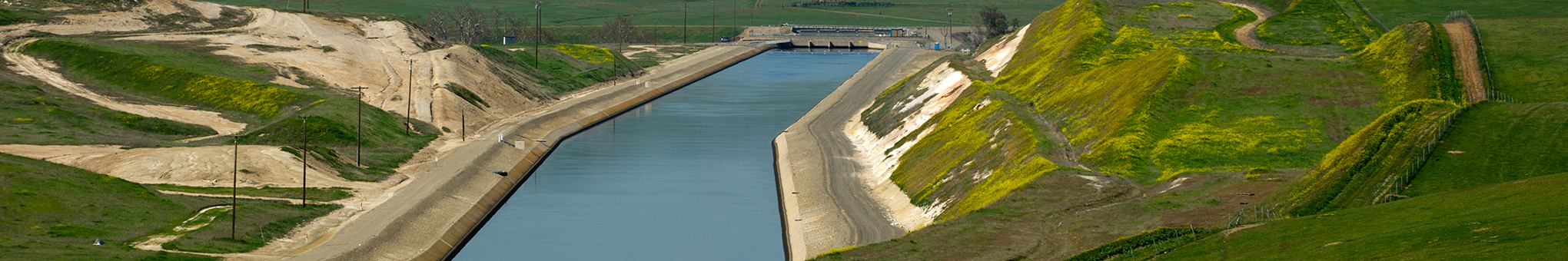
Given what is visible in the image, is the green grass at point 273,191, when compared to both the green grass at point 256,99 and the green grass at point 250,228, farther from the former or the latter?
the green grass at point 256,99

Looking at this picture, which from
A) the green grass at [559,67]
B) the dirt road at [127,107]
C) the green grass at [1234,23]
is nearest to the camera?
the dirt road at [127,107]

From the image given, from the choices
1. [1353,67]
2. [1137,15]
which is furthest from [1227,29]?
[1353,67]

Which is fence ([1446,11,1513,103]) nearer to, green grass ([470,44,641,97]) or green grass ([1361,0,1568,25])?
green grass ([1361,0,1568,25])

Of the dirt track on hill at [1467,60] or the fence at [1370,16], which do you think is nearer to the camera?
the dirt track on hill at [1467,60]

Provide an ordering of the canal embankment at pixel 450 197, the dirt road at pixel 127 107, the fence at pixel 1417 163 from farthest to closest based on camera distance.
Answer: the dirt road at pixel 127 107 → the canal embankment at pixel 450 197 → the fence at pixel 1417 163

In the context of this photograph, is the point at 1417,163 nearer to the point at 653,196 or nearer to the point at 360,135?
the point at 653,196

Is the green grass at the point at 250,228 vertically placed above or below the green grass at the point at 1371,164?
below

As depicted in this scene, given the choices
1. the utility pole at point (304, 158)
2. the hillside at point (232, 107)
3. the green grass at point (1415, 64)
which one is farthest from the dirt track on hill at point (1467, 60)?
the utility pole at point (304, 158)
